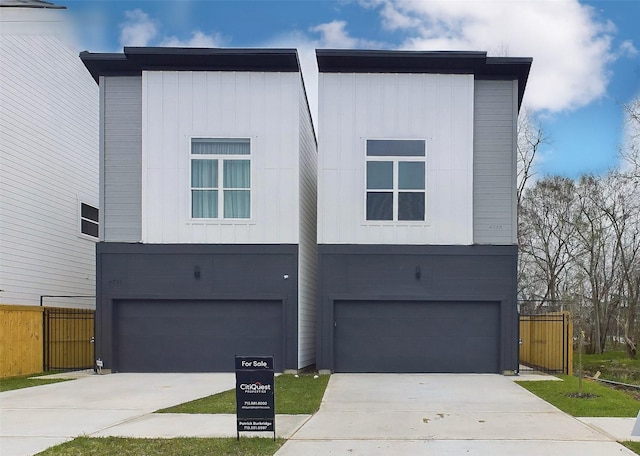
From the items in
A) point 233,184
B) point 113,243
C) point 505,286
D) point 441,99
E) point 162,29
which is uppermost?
point 441,99

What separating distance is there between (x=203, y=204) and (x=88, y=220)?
7281 millimetres

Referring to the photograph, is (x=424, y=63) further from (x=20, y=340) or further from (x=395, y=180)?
(x=20, y=340)

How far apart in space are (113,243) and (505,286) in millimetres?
9642

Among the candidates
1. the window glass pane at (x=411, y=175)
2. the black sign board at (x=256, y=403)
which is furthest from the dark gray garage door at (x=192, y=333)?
the black sign board at (x=256, y=403)

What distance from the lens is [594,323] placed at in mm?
28984

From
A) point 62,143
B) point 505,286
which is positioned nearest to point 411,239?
point 505,286

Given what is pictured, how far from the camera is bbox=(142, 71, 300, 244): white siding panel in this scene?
1416cm

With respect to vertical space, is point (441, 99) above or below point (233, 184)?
above

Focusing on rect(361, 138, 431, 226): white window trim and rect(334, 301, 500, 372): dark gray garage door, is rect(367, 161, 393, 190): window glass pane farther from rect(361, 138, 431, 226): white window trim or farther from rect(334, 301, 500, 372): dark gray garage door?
rect(334, 301, 500, 372): dark gray garage door

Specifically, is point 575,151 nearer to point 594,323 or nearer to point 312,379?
point 594,323

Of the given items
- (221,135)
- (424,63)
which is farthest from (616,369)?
(221,135)

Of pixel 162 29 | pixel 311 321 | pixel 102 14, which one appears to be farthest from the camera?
pixel 311 321

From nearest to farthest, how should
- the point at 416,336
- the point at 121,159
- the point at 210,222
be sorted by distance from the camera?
the point at 210,222
the point at 416,336
the point at 121,159

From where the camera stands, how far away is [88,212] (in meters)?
19.6
